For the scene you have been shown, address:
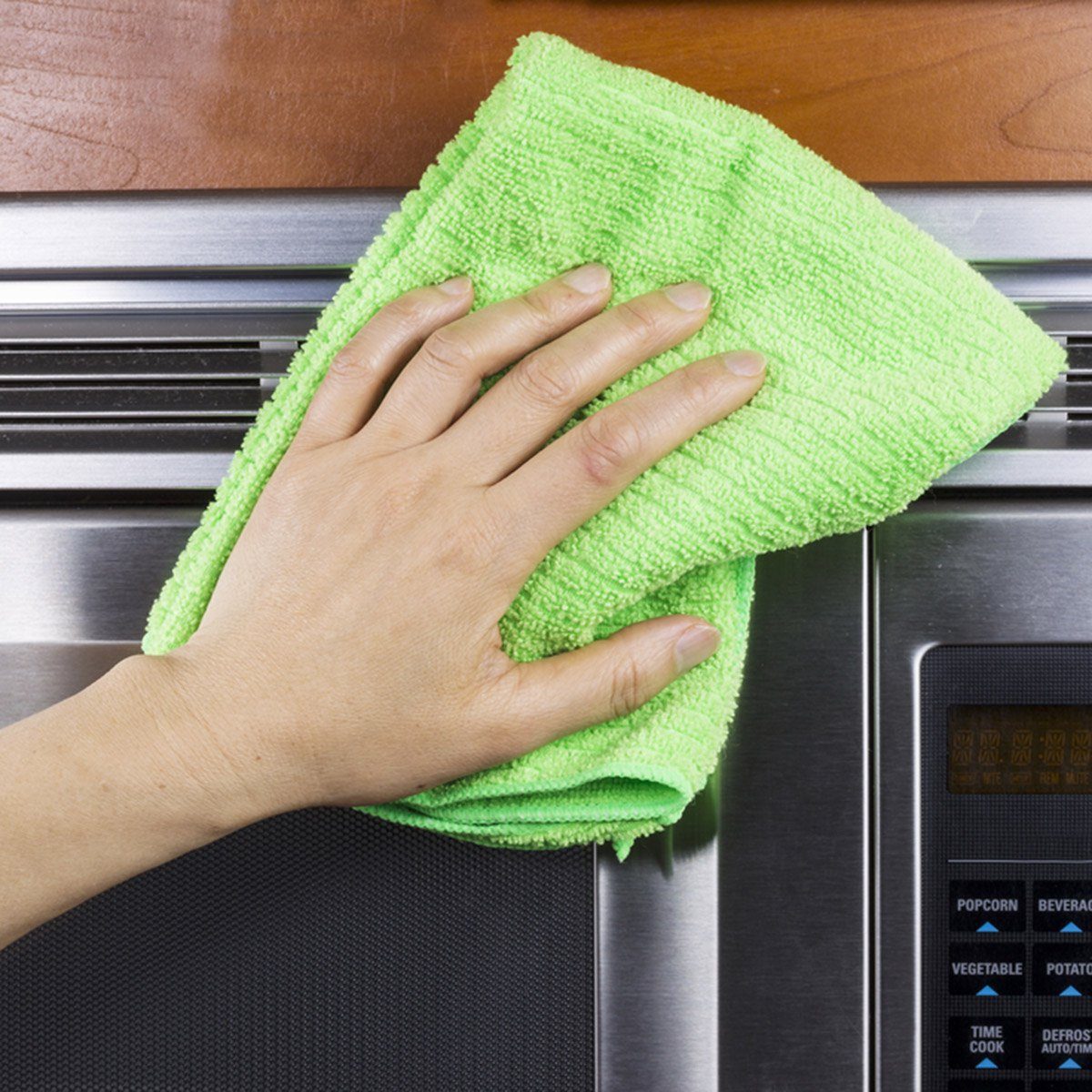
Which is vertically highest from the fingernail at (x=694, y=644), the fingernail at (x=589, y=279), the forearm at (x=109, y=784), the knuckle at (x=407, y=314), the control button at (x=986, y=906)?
the fingernail at (x=589, y=279)

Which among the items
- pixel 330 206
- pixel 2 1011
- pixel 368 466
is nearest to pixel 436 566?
pixel 368 466

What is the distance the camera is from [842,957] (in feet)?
1.57

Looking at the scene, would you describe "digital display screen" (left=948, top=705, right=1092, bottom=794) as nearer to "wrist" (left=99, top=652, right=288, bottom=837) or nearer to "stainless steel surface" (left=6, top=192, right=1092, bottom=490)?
"stainless steel surface" (left=6, top=192, right=1092, bottom=490)

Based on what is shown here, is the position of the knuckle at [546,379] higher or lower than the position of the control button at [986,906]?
higher

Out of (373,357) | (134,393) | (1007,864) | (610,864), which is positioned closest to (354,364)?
(373,357)

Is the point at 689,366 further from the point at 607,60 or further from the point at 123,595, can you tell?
the point at 123,595

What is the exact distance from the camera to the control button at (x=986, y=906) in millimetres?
472

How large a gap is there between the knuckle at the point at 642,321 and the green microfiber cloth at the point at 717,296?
0.05 ft

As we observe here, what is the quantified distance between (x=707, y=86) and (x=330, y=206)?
150mm

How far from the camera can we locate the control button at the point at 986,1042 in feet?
1.55

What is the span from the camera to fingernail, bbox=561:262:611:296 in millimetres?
404

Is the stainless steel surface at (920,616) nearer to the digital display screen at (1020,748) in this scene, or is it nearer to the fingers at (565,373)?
the digital display screen at (1020,748)

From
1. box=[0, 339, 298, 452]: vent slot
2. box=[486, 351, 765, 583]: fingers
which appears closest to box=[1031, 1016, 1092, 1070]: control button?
box=[486, 351, 765, 583]: fingers

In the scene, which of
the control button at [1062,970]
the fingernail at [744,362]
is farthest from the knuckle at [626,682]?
the control button at [1062,970]
